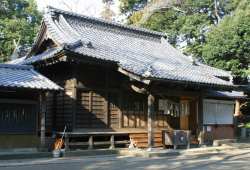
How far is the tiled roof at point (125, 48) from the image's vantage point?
788 inches

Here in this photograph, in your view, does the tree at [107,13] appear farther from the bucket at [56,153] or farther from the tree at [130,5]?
the bucket at [56,153]

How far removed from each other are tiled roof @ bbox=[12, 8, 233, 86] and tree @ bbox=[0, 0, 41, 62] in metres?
18.2

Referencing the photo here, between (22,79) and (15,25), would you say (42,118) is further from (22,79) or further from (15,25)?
(15,25)

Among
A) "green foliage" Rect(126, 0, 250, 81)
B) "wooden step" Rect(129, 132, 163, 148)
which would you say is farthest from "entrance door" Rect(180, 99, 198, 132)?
"green foliage" Rect(126, 0, 250, 81)

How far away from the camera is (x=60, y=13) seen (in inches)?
937

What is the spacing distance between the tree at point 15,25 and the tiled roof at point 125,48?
18.2 m

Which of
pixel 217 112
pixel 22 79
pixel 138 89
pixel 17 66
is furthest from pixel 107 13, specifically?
pixel 22 79

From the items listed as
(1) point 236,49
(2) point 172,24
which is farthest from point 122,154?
(2) point 172,24

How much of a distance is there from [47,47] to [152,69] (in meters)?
6.91

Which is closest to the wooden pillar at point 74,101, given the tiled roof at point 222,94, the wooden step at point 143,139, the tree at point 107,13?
the wooden step at point 143,139

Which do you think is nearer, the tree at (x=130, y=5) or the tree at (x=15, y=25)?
the tree at (x=15, y=25)

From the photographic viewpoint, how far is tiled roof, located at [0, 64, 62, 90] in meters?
16.9

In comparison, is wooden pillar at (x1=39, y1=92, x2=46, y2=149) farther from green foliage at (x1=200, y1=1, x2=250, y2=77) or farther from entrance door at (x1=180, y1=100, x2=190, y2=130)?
green foliage at (x1=200, y1=1, x2=250, y2=77)

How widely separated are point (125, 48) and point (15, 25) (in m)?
23.3
